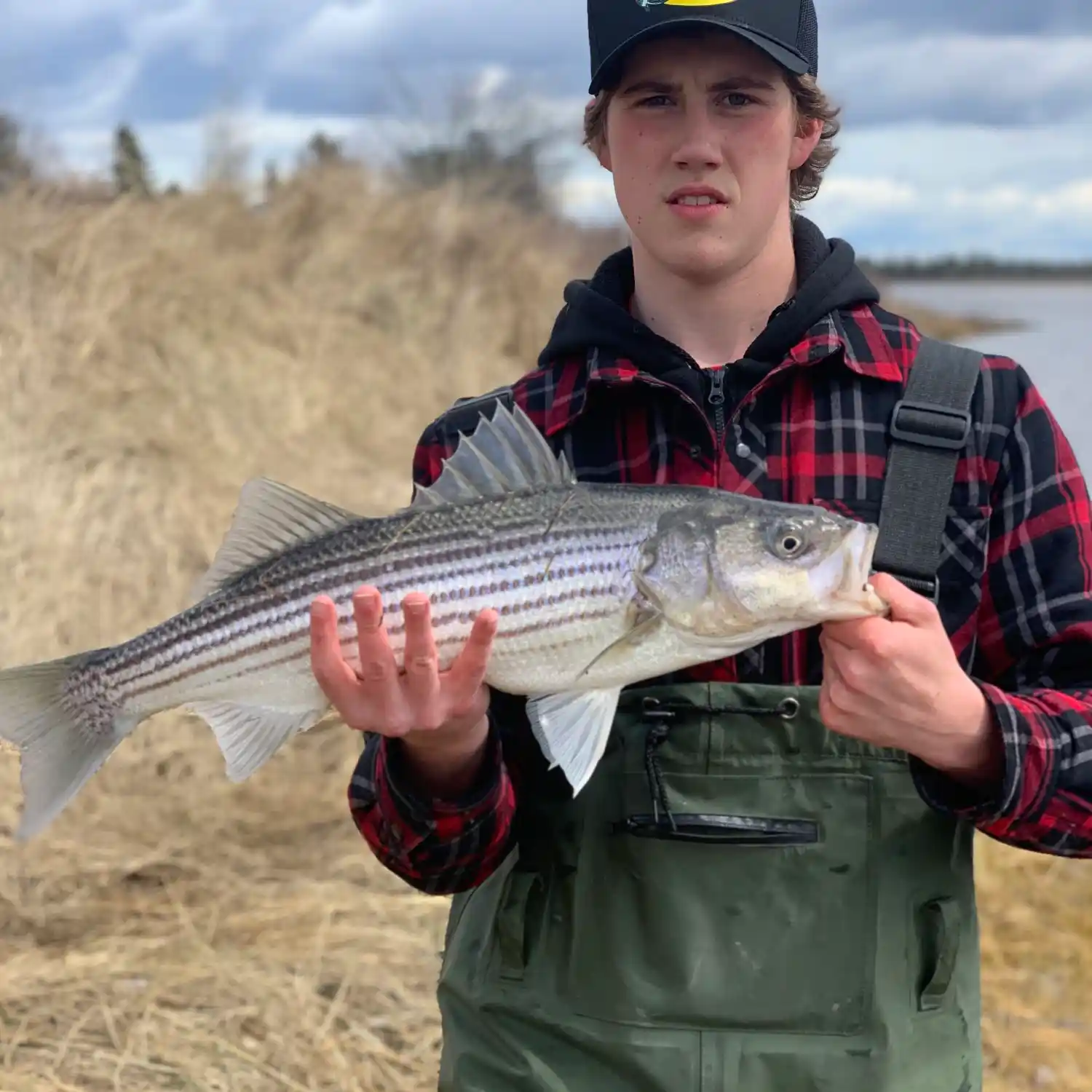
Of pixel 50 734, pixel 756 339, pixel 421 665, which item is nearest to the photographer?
pixel 421 665

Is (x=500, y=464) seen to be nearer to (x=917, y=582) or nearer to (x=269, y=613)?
(x=269, y=613)

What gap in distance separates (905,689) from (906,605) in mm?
151

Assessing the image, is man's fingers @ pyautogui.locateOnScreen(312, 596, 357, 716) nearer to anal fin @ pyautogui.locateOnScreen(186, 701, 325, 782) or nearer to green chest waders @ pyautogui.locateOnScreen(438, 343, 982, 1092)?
anal fin @ pyautogui.locateOnScreen(186, 701, 325, 782)

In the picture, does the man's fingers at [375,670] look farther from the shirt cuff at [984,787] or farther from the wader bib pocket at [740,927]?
the shirt cuff at [984,787]

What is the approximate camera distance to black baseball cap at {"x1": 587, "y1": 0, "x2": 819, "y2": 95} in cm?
255

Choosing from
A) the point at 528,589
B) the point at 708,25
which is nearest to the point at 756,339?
the point at 708,25

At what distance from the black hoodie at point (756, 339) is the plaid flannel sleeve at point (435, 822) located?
883 millimetres

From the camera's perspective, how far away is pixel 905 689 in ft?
7.02

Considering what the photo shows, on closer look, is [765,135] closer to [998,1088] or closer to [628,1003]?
[628,1003]

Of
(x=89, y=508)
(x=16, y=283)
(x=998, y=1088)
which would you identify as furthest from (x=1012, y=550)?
(x=16, y=283)

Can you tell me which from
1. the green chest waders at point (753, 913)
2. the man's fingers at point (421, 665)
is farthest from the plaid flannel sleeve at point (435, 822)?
the man's fingers at point (421, 665)

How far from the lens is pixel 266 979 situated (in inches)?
190

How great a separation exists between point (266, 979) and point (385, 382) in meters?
10.5

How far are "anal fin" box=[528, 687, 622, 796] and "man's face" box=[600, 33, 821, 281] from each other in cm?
99
